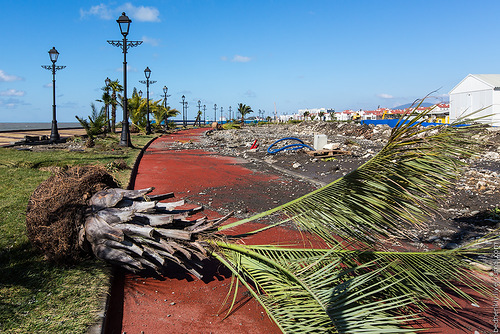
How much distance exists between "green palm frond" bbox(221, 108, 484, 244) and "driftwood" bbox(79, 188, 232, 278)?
130cm

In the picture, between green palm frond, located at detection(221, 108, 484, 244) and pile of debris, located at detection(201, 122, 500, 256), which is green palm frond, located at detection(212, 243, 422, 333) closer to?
green palm frond, located at detection(221, 108, 484, 244)

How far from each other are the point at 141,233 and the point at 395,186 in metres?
2.66

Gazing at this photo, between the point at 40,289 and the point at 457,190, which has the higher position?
the point at 457,190

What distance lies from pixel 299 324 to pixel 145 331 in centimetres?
169

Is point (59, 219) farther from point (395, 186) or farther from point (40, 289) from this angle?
point (395, 186)

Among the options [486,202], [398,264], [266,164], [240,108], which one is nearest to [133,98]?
[266,164]

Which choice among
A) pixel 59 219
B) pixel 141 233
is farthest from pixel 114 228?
pixel 59 219

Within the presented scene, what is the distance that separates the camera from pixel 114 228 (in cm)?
410

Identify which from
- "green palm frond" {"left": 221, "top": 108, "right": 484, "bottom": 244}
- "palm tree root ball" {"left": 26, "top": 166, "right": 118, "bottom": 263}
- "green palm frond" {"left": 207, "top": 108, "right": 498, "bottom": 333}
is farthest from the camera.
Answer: "palm tree root ball" {"left": 26, "top": 166, "right": 118, "bottom": 263}

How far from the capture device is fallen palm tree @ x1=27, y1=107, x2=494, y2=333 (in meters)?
2.71

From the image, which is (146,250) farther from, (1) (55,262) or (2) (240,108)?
(2) (240,108)

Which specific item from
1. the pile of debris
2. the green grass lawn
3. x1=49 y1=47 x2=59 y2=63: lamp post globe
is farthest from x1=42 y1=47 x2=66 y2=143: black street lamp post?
the green grass lawn

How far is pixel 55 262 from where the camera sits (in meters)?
4.45

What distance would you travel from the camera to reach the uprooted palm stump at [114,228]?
3994 millimetres
